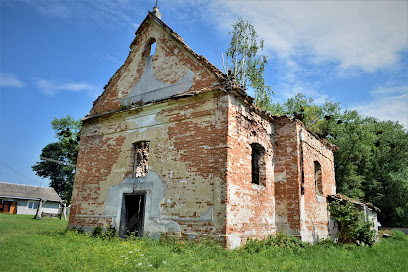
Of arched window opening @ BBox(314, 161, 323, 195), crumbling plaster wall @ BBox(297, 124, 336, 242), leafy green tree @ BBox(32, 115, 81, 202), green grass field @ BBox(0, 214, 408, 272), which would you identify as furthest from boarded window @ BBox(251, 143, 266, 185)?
leafy green tree @ BBox(32, 115, 81, 202)

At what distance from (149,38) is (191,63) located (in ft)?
9.96

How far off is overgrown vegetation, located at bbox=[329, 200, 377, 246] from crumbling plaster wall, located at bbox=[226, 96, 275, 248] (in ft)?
11.6

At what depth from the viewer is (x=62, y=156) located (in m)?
43.1

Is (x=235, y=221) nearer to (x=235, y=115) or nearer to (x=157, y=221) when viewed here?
(x=157, y=221)

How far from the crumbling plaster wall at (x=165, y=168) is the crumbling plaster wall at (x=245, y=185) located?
0.35 metres

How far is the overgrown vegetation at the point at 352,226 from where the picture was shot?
456 inches

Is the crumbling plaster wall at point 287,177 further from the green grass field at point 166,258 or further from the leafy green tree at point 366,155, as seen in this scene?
the leafy green tree at point 366,155

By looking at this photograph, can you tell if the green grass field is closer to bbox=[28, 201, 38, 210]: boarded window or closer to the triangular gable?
the triangular gable

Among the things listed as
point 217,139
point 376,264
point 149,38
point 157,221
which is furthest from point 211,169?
point 149,38

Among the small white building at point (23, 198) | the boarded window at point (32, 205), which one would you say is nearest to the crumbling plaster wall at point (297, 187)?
the small white building at point (23, 198)

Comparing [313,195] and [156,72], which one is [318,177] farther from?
[156,72]

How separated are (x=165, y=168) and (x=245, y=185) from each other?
9.15 ft

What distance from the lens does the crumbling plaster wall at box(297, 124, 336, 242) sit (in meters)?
11.2

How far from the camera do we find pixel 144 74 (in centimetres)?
1186
